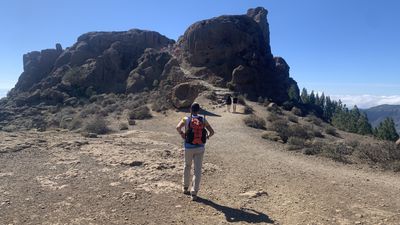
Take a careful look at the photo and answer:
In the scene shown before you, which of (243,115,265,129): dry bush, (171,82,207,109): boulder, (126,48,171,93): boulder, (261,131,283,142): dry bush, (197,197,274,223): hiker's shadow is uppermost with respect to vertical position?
(126,48,171,93): boulder

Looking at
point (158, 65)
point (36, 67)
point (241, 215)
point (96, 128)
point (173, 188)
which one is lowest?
point (241, 215)

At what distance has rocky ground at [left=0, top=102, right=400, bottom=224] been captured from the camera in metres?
7.37

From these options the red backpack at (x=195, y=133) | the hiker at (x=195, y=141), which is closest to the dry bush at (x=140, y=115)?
the hiker at (x=195, y=141)

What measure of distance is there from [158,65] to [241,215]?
49592 mm

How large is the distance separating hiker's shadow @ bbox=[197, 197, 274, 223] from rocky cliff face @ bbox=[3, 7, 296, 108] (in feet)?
117

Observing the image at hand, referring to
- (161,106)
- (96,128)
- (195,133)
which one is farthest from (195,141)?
(161,106)

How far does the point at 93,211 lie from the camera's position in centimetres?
746

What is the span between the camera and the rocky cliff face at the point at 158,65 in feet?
159

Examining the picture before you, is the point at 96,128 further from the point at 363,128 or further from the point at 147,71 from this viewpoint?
the point at 363,128

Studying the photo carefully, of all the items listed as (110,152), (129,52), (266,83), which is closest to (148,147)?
(110,152)

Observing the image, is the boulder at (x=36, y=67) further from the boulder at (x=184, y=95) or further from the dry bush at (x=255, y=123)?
the dry bush at (x=255, y=123)

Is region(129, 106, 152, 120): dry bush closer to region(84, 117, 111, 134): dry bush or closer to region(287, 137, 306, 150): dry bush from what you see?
region(84, 117, 111, 134): dry bush

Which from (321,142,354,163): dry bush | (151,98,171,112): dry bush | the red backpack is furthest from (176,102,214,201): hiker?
(151,98,171,112): dry bush

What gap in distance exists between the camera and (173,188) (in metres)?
9.16
